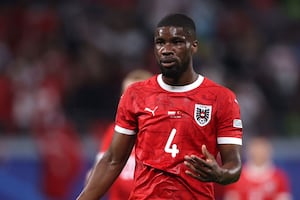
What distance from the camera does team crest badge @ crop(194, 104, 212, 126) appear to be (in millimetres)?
5505

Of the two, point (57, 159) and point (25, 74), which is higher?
point (25, 74)

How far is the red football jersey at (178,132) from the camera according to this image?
5492mm

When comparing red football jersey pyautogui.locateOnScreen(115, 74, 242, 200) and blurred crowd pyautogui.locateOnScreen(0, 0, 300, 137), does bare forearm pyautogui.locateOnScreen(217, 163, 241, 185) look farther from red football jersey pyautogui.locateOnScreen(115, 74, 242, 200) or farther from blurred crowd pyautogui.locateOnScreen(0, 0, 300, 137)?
blurred crowd pyautogui.locateOnScreen(0, 0, 300, 137)

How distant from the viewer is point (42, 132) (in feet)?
42.5

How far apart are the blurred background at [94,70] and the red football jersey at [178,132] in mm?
7466

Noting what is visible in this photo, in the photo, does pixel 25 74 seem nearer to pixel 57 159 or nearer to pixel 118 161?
pixel 57 159

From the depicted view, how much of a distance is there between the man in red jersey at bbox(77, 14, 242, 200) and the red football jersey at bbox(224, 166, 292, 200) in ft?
20.2

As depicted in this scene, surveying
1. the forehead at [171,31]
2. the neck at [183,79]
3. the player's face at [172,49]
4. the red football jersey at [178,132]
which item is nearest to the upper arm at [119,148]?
the red football jersey at [178,132]

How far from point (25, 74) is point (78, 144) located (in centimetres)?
124

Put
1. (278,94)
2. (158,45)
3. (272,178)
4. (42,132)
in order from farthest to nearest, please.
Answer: (278,94) → (42,132) → (272,178) → (158,45)

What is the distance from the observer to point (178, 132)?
18.1ft

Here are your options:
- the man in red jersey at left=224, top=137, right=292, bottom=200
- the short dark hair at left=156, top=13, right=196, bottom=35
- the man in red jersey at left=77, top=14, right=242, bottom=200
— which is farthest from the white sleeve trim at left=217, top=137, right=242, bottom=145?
the man in red jersey at left=224, top=137, right=292, bottom=200

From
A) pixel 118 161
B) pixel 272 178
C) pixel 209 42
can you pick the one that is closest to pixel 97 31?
pixel 209 42

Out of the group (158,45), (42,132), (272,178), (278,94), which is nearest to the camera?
(158,45)
